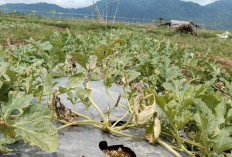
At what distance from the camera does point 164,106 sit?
3.62 feet

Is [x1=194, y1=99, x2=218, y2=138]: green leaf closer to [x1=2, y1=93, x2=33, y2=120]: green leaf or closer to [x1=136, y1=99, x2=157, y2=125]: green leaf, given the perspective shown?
[x1=136, y1=99, x2=157, y2=125]: green leaf

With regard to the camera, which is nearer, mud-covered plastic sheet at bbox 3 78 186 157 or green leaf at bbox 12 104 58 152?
green leaf at bbox 12 104 58 152

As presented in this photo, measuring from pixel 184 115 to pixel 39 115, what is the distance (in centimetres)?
64

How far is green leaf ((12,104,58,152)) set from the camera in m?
0.82

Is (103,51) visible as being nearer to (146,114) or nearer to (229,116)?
(146,114)

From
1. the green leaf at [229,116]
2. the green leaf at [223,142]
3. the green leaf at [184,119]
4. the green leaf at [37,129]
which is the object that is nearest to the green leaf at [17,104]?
the green leaf at [37,129]

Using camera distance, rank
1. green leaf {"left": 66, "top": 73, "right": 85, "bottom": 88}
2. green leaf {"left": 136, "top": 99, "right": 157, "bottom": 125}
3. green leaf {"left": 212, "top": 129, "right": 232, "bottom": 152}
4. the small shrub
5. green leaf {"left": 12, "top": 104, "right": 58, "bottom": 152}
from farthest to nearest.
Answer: the small shrub
green leaf {"left": 66, "top": 73, "right": 85, "bottom": 88}
green leaf {"left": 136, "top": 99, "right": 157, "bottom": 125}
green leaf {"left": 212, "top": 129, "right": 232, "bottom": 152}
green leaf {"left": 12, "top": 104, "right": 58, "bottom": 152}

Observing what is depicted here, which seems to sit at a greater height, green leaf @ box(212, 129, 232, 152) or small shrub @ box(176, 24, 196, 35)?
small shrub @ box(176, 24, 196, 35)

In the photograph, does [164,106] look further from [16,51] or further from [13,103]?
[16,51]

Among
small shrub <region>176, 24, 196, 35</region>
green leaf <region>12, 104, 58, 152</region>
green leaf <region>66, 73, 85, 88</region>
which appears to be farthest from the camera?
small shrub <region>176, 24, 196, 35</region>

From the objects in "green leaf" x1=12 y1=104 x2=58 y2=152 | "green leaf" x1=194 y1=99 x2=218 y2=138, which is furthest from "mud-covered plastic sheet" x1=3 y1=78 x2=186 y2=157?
"green leaf" x1=194 y1=99 x2=218 y2=138

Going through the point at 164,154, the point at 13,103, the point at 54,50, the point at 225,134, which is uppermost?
the point at 54,50

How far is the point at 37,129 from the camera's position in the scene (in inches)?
33.4

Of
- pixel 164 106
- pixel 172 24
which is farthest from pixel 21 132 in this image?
pixel 172 24
